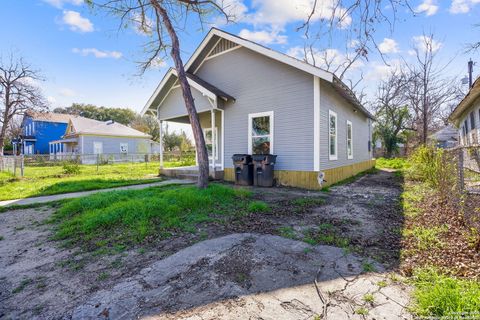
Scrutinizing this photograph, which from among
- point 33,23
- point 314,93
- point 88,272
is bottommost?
point 88,272

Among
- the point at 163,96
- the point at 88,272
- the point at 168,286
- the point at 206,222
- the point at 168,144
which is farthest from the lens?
the point at 168,144

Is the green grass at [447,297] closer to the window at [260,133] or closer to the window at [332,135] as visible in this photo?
the window at [260,133]

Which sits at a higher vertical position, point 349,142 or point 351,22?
point 351,22

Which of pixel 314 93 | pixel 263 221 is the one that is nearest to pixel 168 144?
pixel 314 93

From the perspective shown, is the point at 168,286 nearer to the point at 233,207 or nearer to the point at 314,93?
the point at 233,207

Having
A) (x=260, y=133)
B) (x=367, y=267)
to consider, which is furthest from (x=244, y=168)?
(x=367, y=267)

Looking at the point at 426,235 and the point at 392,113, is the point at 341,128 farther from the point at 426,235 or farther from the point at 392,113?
the point at 392,113

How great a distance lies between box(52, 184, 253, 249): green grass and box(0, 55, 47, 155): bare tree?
583 inches

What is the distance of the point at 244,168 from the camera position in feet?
29.0

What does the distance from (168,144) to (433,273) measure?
39303 mm

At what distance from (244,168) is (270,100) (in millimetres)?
2703

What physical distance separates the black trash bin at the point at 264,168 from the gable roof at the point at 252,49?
307 centimetres

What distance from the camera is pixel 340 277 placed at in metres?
2.54

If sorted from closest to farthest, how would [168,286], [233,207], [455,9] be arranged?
1. [168,286]
2. [455,9]
3. [233,207]
